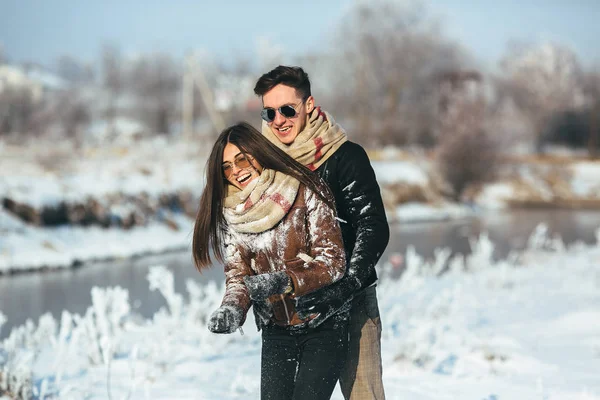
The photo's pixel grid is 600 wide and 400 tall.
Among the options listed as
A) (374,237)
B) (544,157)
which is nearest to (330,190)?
(374,237)

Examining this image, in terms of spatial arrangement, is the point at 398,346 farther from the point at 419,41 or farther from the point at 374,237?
the point at 419,41

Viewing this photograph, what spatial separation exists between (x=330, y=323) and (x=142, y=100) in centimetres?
5204

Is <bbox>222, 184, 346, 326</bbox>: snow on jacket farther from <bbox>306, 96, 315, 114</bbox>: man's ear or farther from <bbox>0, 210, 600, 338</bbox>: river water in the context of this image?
<bbox>0, 210, 600, 338</bbox>: river water

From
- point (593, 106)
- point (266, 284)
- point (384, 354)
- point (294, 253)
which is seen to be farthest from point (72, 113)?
point (266, 284)

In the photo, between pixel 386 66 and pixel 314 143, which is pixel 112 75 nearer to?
pixel 386 66

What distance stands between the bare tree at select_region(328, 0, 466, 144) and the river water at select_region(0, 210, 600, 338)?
59.7 ft

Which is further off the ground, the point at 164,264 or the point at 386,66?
the point at 386,66

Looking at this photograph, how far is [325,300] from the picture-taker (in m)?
2.62

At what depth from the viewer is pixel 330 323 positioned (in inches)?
106

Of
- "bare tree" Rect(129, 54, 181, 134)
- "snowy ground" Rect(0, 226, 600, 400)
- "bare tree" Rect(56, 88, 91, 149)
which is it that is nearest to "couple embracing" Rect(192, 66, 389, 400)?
"snowy ground" Rect(0, 226, 600, 400)

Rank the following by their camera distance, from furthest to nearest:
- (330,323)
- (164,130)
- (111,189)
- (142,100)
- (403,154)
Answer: (142,100)
(164,130)
(403,154)
(111,189)
(330,323)

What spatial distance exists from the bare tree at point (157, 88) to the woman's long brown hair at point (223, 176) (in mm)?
46405

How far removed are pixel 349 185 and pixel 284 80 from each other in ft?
1.59

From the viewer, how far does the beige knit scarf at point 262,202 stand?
265 centimetres
